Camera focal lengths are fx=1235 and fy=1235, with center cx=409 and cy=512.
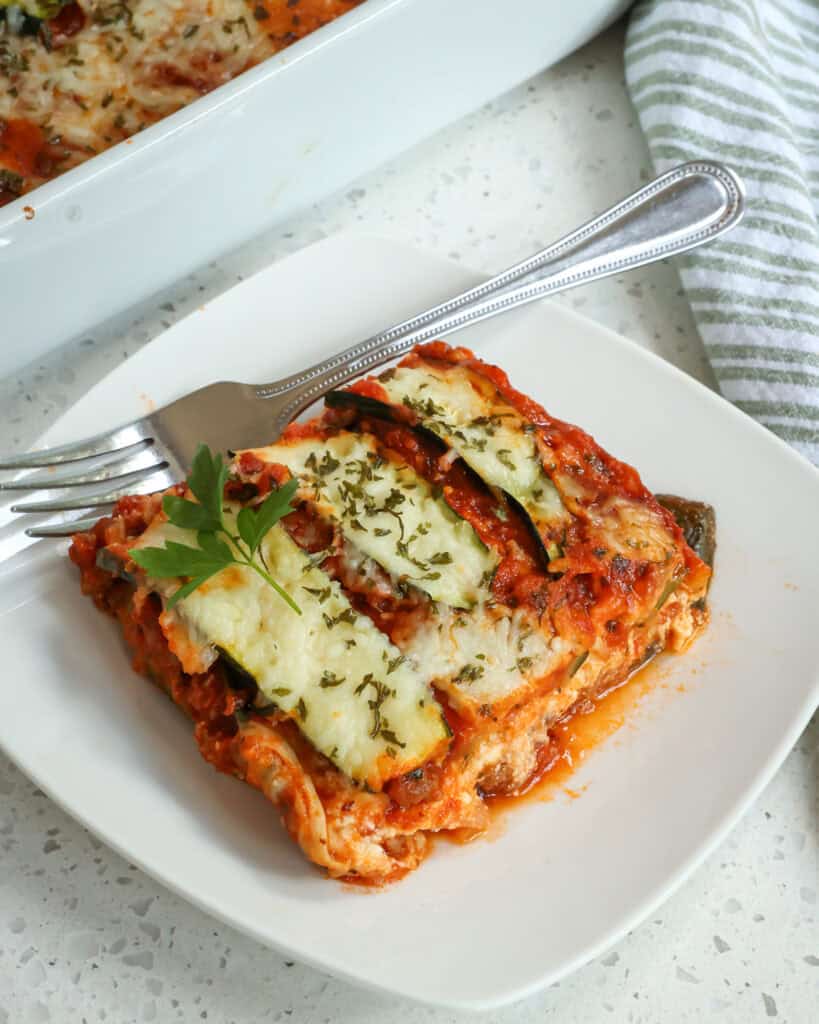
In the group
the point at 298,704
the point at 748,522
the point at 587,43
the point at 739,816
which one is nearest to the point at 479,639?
the point at 298,704

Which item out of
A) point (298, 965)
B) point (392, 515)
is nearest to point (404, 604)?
point (392, 515)

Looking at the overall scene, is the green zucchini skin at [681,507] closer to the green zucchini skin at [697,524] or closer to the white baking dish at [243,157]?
the green zucchini skin at [697,524]

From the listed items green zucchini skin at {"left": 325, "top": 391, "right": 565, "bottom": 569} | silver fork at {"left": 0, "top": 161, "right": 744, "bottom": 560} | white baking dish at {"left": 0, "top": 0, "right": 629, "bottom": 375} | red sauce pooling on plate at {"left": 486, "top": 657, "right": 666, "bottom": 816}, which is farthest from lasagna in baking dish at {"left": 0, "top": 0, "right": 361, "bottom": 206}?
red sauce pooling on plate at {"left": 486, "top": 657, "right": 666, "bottom": 816}

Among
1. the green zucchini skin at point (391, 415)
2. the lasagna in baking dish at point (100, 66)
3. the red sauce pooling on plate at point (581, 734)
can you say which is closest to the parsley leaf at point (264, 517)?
the green zucchini skin at point (391, 415)

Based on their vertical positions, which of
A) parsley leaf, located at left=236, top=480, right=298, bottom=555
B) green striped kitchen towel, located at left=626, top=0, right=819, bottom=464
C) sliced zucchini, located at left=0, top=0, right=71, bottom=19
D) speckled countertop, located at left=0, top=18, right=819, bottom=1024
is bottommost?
speckled countertop, located at left=0, top=18, right=819, bottom=1024

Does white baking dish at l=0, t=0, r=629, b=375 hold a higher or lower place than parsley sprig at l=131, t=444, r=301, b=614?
higher

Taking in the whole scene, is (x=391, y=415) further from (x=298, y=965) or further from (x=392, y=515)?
(x=298, y=965)

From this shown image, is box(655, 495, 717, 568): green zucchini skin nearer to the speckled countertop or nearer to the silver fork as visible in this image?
the speckled countertop
